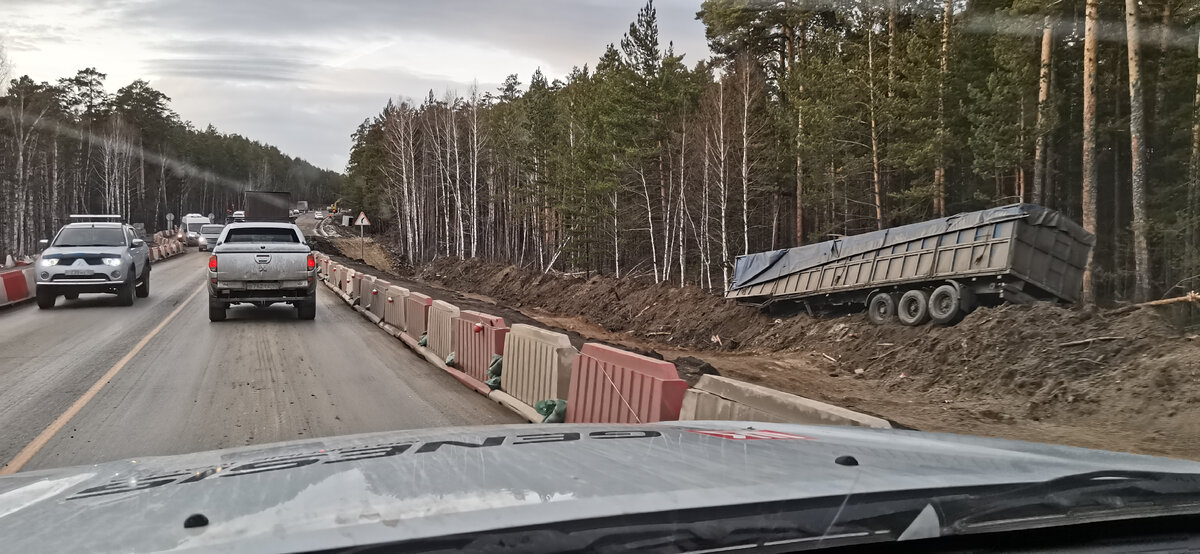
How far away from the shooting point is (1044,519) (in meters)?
2.00

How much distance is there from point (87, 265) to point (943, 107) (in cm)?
2745

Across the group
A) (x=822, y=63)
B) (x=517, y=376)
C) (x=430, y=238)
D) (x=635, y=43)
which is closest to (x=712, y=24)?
(x=635, y=43)

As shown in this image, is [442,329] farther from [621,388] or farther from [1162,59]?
[1162,59]

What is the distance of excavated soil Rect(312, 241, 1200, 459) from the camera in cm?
1052

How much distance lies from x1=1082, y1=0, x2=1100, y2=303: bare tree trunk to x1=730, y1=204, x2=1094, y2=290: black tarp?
238 inches

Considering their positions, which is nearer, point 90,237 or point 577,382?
point 577,382

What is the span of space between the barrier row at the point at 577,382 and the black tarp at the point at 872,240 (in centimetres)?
1097

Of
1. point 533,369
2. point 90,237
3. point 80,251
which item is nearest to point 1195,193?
point 533,369

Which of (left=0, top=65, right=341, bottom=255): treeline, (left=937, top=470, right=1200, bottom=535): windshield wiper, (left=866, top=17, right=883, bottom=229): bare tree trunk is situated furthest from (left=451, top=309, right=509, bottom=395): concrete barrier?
(left=0, top=65, right=341, bottom=255): treeline

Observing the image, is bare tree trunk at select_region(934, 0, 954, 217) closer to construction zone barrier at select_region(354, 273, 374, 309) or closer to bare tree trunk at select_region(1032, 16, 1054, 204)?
bare tree trunk at select_region(1032, 16, 1054, 204)

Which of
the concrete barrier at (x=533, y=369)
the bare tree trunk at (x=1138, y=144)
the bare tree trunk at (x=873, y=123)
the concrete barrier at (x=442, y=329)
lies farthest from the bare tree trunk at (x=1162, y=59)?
the concrete barrier at (x=533, y=369)

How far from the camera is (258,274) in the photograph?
16.5 m

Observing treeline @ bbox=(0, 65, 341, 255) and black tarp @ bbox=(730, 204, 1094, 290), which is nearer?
black tarp @ bbox=(730, 204, 1094, 290)

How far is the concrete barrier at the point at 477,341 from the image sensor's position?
32.3 feet
